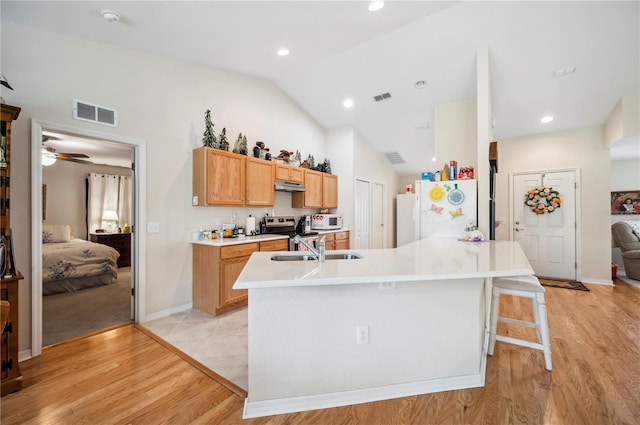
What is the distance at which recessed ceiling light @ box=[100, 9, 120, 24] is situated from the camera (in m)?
2.31

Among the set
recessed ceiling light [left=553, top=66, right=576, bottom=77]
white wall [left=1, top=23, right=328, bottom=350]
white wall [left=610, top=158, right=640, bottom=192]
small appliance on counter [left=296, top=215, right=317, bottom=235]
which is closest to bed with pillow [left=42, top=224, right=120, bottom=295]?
white wall [left=1, top=23, right=328, bottom=350]

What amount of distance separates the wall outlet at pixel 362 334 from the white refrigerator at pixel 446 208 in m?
2.08

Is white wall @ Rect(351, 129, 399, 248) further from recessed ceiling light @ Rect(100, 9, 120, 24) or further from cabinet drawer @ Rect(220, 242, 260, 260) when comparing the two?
recessed ceiling light @ Rect(100, 9, 120, 24)

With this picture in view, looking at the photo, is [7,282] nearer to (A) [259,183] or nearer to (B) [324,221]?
(A) [259,183]

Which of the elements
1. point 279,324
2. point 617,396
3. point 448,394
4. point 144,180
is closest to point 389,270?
point 279,324

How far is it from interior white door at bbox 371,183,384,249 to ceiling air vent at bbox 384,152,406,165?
28.2 inches

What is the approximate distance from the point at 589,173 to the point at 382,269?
5.34m

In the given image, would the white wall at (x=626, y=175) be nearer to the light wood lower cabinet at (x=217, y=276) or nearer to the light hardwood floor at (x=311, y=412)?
the light hardwood floor at (x=311, y=412)

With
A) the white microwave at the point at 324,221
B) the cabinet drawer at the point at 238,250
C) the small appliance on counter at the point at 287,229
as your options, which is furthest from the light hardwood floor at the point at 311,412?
the white microwave at the point at 324,221

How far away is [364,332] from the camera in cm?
177

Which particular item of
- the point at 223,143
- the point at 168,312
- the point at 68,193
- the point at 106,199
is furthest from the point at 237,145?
the point at 68,193

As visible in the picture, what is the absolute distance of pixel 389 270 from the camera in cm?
158

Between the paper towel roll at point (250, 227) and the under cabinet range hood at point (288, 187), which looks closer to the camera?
the paper towel roll at point (250, 227)

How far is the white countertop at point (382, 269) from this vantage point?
1436mm
